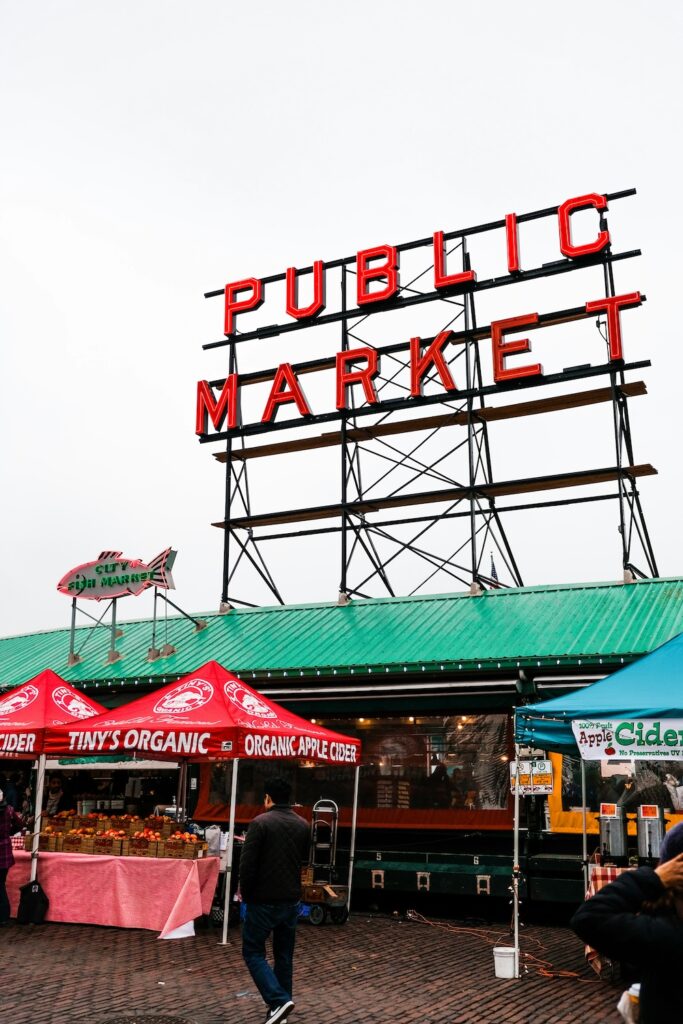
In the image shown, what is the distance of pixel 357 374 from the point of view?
23562 mm

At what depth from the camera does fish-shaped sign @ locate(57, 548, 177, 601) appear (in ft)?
67.9

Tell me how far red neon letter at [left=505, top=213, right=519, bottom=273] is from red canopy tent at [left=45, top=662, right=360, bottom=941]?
13.4 metres

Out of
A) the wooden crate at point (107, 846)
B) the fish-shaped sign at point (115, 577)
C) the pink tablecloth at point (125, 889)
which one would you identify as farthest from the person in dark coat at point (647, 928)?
the fish-shaped sign at point (115, 577)

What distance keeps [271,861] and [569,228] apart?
18283 millimetres

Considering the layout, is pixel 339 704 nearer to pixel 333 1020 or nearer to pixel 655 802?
pixel 655 802

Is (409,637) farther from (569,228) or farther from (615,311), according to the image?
(569,228)

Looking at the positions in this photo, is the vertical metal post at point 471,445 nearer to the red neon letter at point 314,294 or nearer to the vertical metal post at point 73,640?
the red neon letter at point 314,294

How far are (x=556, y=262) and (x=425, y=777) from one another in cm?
1281

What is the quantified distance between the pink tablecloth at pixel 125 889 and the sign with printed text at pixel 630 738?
5.95 m

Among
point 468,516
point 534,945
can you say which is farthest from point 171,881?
point 468,516

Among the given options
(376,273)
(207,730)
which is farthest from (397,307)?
(207,730)

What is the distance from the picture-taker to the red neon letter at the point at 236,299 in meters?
26.5

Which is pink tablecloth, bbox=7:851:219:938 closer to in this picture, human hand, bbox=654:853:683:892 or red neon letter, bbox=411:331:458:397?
human hand, bbox=654:853:683:892

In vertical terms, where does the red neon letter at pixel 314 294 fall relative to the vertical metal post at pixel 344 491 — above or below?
above
